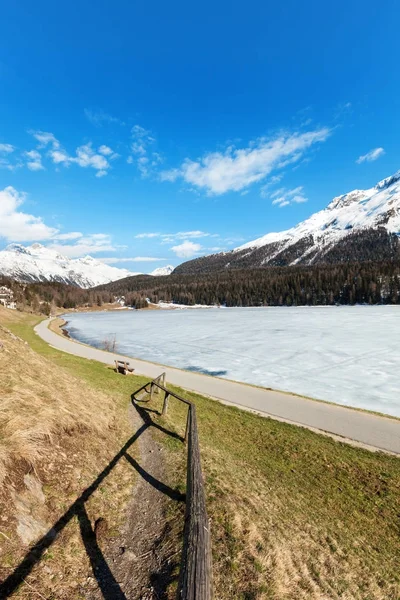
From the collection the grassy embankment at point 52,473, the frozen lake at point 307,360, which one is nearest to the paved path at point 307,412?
the frozen lake at point 307,360

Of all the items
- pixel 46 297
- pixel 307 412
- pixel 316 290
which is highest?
pixel 46 297

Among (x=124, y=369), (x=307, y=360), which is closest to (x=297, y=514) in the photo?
(x=124, y=369)

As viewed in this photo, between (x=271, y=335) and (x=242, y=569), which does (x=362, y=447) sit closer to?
(x=242, y=569)

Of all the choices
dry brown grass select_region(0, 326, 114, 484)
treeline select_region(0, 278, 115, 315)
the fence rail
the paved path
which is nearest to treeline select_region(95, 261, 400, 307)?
treeline select_region(0, 278, 115, 315)

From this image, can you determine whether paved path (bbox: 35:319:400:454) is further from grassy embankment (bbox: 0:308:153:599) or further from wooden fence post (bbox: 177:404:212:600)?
wooden fence post (bbox: 177:404:212:600)

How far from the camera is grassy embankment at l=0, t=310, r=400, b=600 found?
5.00m

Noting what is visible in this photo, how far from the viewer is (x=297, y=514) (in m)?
7.31

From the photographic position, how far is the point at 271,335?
5094cm

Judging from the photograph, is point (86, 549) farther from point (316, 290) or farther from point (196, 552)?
point (316, 290)

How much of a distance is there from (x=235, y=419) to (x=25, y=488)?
10.8 m

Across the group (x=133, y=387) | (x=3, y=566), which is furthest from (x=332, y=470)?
(x=133, y=387)

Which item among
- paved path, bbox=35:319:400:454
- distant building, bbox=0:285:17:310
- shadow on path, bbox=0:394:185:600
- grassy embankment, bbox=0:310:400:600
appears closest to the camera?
shadow on path, bbox=0:394:185:600

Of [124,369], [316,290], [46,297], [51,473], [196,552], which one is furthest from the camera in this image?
[46,297]

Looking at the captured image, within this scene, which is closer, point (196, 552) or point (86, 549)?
point (196, 552)
